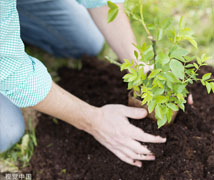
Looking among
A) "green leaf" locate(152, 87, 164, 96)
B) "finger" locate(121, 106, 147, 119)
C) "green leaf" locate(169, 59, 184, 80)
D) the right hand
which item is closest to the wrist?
the right hand

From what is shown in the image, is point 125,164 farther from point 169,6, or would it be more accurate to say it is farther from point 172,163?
point 169,6

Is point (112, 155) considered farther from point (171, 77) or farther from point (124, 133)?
point (171, 77)

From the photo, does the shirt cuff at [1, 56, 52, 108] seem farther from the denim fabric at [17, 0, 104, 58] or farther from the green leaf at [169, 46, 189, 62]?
the denim fabric at [17, 0, 104, 58]

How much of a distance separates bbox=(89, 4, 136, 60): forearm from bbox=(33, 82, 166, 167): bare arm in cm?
44

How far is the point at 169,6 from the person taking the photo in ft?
8.56

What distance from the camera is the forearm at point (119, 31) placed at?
1.60 m

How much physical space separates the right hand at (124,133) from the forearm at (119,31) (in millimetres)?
433

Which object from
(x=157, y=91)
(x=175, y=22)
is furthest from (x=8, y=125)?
(x=175, y=22)

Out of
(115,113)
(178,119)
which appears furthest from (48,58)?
(178,119)

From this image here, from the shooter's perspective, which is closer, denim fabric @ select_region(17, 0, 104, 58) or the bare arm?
the bare arm

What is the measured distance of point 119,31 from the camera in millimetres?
1617

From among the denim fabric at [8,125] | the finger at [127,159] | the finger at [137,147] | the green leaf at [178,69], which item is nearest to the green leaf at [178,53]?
the green leaf at [178,69]

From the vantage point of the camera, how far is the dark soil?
1.29 meters

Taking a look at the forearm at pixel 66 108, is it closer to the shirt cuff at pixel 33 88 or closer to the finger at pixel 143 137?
the shirt cuff at pixel 33 88
